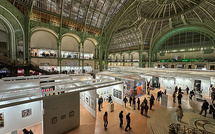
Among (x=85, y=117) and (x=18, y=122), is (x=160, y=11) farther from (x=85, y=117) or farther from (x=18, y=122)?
(x=18, y=122)

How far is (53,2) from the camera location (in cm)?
2206

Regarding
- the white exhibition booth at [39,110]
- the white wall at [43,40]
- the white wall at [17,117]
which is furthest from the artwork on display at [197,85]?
the white wall at [43,40]

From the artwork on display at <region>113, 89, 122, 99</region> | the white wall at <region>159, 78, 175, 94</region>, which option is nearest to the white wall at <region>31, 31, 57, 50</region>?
the artwork on display at <region>113, 89, 122, 99</region>

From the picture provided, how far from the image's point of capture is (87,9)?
25250mm

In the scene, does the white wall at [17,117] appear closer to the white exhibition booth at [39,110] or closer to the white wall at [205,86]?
the white exhibition booth at [39,110]

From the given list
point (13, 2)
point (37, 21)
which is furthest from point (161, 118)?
point (13, 2)

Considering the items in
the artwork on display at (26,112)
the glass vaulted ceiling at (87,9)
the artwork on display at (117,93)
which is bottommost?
the artwork on display at (117,93)

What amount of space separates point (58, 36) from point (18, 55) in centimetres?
930

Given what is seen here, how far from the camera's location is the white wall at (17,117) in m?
5.80

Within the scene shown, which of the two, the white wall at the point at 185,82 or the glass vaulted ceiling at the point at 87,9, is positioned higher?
the glass vaulted ceiling at the point at 87,9

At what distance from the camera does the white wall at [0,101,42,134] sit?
5.80m

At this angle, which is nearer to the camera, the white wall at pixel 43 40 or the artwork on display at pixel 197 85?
the artwork on display at pixel 197 85

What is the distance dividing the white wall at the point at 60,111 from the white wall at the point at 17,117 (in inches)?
39.8

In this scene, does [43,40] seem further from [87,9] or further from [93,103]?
[93,103]
